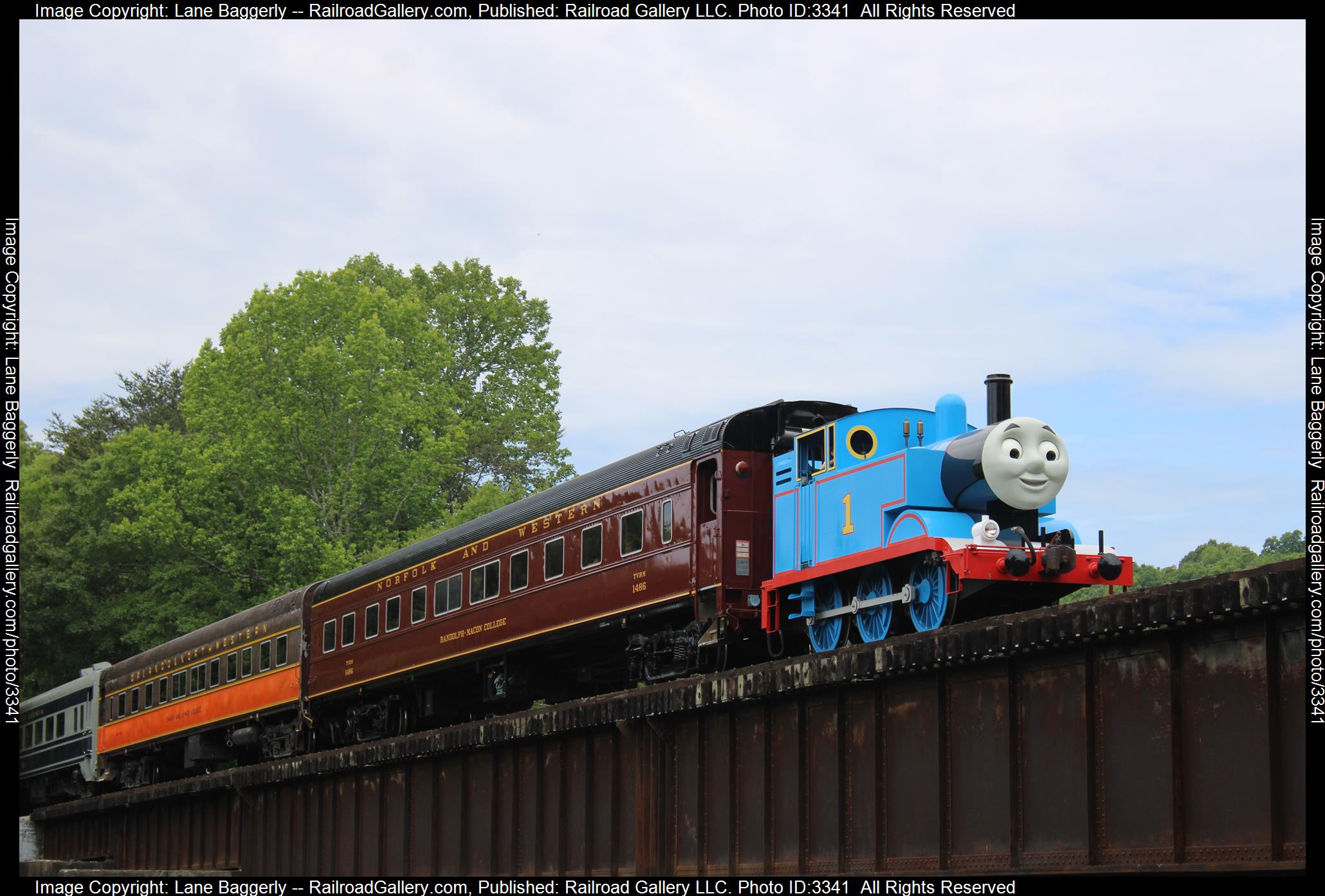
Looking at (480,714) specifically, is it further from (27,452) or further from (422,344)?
(27,452)

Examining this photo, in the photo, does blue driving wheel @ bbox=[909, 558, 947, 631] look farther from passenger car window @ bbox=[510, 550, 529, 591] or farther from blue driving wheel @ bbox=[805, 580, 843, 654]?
passenger car window @ bbox=[510, 550, 529, 591]

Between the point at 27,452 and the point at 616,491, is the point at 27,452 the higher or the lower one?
the higher one

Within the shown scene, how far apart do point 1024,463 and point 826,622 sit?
3065 millimetres

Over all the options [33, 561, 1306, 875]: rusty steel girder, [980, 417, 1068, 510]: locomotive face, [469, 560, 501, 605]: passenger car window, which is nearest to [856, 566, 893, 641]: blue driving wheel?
[980, 417, 1068, 510]: locomotive face

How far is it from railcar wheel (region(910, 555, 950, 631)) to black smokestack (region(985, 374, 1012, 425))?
6.58ft

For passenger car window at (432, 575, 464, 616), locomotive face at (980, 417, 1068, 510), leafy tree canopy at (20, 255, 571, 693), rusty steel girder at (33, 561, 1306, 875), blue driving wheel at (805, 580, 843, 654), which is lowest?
rusty steel girder at (33, 561, 1306, 875)

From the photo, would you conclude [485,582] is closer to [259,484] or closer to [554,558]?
[554,558]

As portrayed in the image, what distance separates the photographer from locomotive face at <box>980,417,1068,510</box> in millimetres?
15891

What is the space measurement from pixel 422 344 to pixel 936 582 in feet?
115

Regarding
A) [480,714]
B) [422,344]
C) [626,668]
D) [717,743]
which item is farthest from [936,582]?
[422,344]

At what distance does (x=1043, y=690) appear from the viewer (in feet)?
35.7

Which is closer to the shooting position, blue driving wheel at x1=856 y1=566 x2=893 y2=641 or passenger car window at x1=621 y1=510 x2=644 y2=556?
blue driving wheel at x1=856 y1=566 x2=893 y2=641
